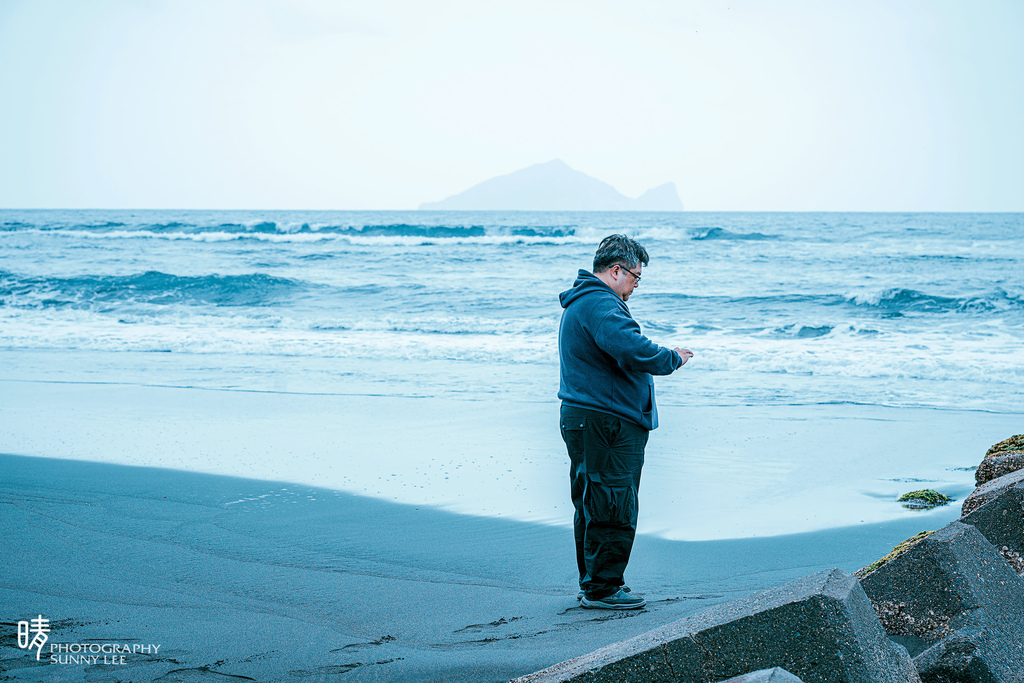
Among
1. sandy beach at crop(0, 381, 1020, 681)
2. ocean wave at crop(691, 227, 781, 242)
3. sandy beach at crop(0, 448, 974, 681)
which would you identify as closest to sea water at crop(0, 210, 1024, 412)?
ocean wave at crop(691, 227, 781, 242)

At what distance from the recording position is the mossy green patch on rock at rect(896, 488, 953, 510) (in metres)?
5.21

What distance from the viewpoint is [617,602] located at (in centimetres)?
353

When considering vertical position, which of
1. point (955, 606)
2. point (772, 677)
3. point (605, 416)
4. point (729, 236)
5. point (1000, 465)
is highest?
point (729, 236)

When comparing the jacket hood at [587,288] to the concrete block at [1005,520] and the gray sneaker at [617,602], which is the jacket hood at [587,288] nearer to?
the gray sneaker at [617,602]

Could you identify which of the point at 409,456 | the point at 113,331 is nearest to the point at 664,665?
the point at 409,456

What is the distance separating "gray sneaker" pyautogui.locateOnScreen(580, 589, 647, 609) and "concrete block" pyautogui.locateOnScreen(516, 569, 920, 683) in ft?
5.36

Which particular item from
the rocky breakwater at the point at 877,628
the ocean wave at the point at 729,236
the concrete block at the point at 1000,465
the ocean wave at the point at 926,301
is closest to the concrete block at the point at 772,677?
the rocky breakwater at the point at 877,628

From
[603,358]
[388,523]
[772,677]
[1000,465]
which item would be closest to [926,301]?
A: [1000,465]

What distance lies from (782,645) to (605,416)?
170 cm

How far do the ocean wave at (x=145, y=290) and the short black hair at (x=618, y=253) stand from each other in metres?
19.3

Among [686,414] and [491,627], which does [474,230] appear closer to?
[686,414]

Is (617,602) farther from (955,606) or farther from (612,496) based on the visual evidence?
(955,606)

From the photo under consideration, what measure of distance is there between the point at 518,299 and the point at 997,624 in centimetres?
1834

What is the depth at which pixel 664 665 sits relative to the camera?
187cm
